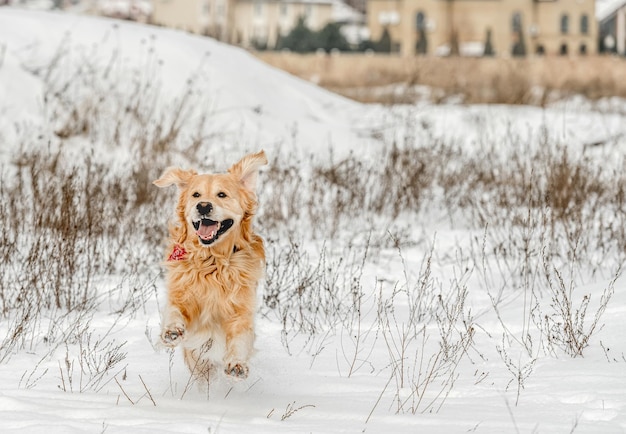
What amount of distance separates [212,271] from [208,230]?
233 mm

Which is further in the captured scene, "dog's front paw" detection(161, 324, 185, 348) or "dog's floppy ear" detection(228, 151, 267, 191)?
"dog's floppy ear" detection(228, 151, 267, 191)

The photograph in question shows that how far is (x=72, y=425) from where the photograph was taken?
311 centimetres

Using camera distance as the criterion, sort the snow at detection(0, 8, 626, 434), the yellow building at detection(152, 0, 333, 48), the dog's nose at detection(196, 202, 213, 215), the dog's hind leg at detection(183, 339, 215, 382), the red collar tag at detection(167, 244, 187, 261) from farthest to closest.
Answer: the yellow building at detection(152, 0, 333, 48) → the red collar tag at detection(167, 244, 187, 261) → the dog's hind leg at detection(183, 339, 215, 382) → the dog's nose at detection(196, 202, 213, 215) → the snow at detection(0, 8, 626, 434)

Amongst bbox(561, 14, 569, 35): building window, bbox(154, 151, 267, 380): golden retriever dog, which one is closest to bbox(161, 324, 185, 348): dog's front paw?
bbox(154, 151, 267, 380): golden retriever dog

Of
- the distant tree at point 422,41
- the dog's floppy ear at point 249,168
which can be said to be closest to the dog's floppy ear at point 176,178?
the dog's floppy ear at point 249,168

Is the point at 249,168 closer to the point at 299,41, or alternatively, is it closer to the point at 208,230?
the point at 208,230

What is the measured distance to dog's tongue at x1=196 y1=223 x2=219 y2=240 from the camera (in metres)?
3.82

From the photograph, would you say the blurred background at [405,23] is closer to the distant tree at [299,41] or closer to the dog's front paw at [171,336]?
the distant tree at [299,41]

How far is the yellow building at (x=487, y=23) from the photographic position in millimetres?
62281

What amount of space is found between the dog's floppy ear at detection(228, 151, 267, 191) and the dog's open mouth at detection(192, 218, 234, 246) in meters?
0.32

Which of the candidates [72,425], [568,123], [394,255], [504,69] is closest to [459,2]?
[504,69]

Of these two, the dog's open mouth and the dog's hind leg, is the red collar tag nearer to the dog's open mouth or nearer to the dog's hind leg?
the dog's open mouth

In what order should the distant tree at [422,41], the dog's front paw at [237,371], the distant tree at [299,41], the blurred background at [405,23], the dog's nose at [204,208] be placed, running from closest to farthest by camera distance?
the dog's front paw at [237,371]
the dog's nose at [204,208]
the distant tree at [299,41]
the blurred background at [405,23]
the distant tree at [422,41]

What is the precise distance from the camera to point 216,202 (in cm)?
389
